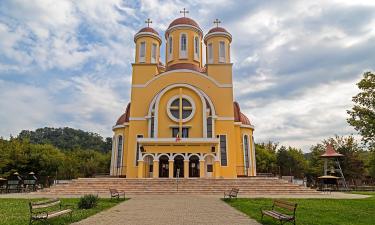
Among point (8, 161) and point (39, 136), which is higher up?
point (39, 136)

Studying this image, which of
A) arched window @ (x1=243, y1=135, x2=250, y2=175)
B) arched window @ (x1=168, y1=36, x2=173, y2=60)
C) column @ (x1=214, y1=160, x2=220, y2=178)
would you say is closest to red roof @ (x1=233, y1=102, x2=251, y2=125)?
arched window @ (x1=243, y1=135, x2=250, y2=175)

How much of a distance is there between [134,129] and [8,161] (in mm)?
13498

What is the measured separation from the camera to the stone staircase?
18219 mm

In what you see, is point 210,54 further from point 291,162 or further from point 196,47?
point 291,162

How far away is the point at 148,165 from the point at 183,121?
16.6 feet

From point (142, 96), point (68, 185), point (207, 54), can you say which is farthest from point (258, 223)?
point (207, 54)

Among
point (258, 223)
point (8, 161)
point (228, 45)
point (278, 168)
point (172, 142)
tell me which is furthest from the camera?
point (278, 168)

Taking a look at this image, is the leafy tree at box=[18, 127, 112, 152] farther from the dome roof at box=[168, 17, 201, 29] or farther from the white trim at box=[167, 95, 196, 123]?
the white trim at box=[167, 95, 196, 123]

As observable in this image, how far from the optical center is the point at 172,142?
24406 millimetres

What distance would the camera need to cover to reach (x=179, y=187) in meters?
18.9

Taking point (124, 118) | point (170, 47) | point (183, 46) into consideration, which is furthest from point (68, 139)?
point (183, 46)

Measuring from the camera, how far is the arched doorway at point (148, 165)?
25.1 metres

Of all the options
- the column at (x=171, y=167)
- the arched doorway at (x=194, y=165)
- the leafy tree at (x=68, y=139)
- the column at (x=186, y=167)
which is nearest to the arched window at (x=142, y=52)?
the column at (x=171, y=167)

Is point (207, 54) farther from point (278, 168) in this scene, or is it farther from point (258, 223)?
point (258, 223)
